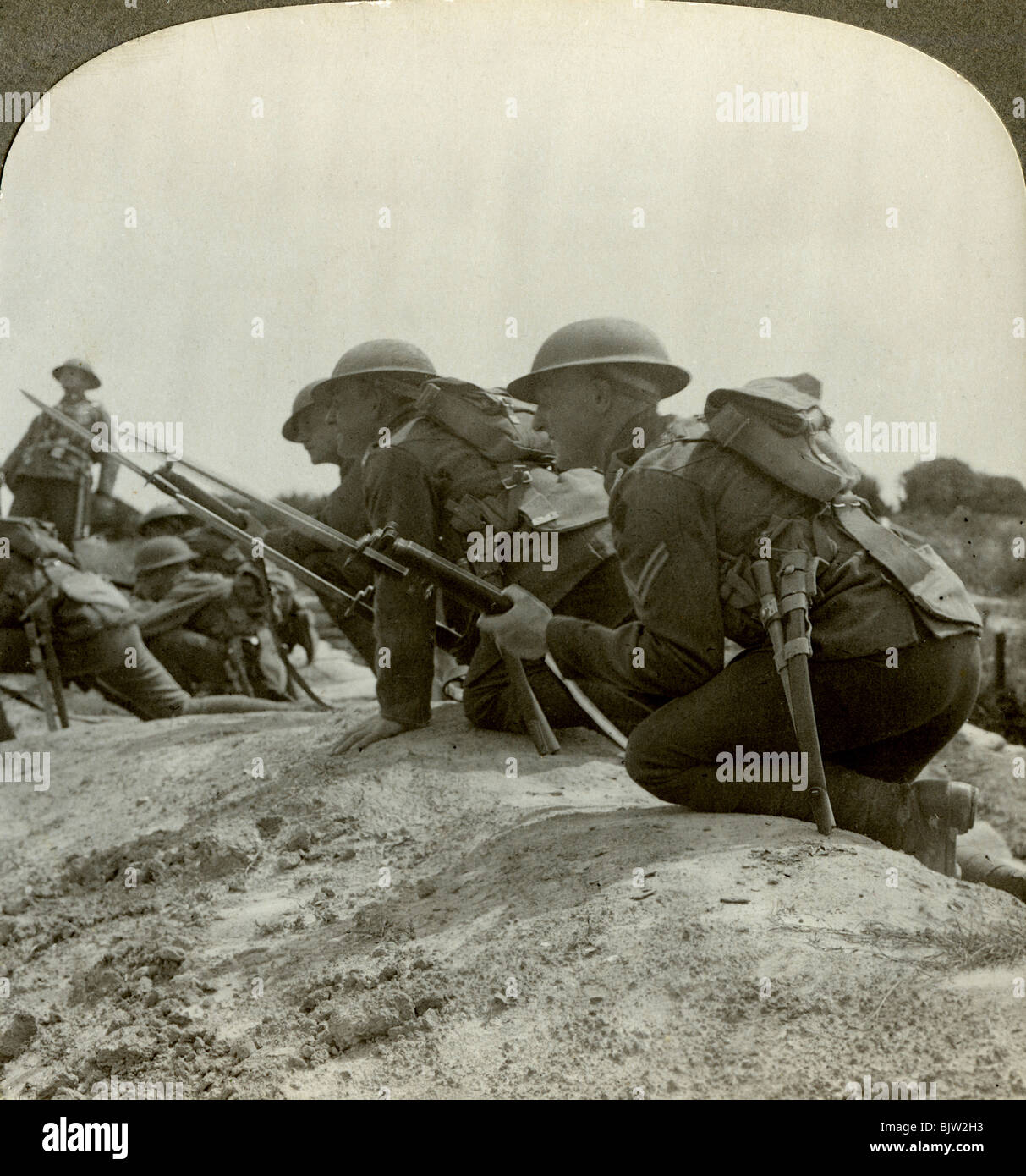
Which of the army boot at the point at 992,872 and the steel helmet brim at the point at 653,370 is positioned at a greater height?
the steel helmet brim at the point at 653,370

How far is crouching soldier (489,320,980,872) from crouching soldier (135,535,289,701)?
16.0ft

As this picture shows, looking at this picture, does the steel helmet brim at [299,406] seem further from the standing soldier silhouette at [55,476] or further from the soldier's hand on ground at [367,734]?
the standing soldier silhouette at [55,476]

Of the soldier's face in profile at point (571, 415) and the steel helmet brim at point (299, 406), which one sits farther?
the steel helmet brim at point (299, 406)

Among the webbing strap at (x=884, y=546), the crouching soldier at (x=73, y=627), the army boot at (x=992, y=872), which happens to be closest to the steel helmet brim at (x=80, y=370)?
the crouching soldier at (x=73, y=627)

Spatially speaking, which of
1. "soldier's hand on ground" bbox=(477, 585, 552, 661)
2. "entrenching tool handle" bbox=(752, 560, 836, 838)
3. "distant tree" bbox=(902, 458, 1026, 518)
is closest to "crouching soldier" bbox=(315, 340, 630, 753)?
"soldier's hand on ground" bbox=(477, 585, 552, 661)

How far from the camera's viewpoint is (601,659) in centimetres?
431

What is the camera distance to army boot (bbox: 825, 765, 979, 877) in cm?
400

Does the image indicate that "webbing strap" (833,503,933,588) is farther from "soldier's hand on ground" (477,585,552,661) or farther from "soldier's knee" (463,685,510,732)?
"soldier's knee" (463,685,510,732)

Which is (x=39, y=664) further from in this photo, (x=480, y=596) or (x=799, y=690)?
(x=799, y=690)

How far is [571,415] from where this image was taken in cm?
520

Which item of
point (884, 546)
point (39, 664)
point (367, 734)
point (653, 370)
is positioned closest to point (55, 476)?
point (39, 664)

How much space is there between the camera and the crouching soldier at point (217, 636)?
861 centimetres

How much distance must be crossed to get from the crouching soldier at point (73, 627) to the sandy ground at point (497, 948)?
303 centimetres

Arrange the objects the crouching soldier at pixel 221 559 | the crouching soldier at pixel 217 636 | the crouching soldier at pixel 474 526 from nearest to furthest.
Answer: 1. the crouching soldier at pixel 474 526
2. the crouching soldier at pixel 217 636
3. the crouching soldier at pixel 221 559
